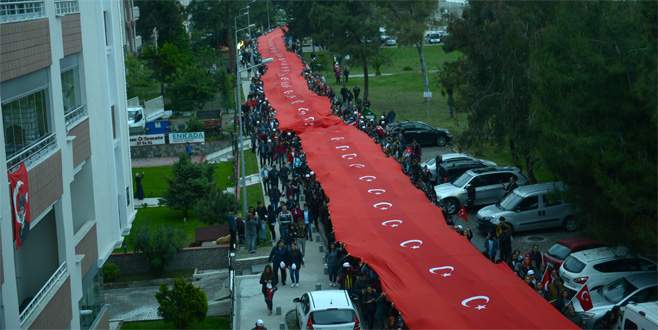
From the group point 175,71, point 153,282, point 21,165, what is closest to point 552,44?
point 153,282

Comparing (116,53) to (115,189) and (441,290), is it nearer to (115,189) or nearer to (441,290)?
(115,189)

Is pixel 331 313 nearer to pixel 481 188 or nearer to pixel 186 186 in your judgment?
pixel 481 188

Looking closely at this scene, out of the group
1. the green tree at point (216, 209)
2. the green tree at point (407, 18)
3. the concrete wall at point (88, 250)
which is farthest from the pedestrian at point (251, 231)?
the green tree at point (407, 18)

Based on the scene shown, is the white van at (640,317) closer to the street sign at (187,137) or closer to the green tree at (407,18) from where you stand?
the street sign at (187,137)

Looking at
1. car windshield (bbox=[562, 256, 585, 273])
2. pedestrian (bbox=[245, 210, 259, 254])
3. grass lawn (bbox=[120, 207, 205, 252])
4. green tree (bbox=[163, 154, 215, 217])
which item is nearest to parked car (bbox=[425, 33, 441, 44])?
grass lawn (bbox=[120, 207, 205, 252])

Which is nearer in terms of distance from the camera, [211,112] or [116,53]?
[116,53]

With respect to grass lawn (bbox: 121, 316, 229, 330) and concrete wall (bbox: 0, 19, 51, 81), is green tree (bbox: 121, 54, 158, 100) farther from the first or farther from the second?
concrete wall (bbox: 0, 19, 51, 81)

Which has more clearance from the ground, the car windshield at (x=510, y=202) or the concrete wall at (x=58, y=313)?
the concrete wall at (x=58, y=313)
